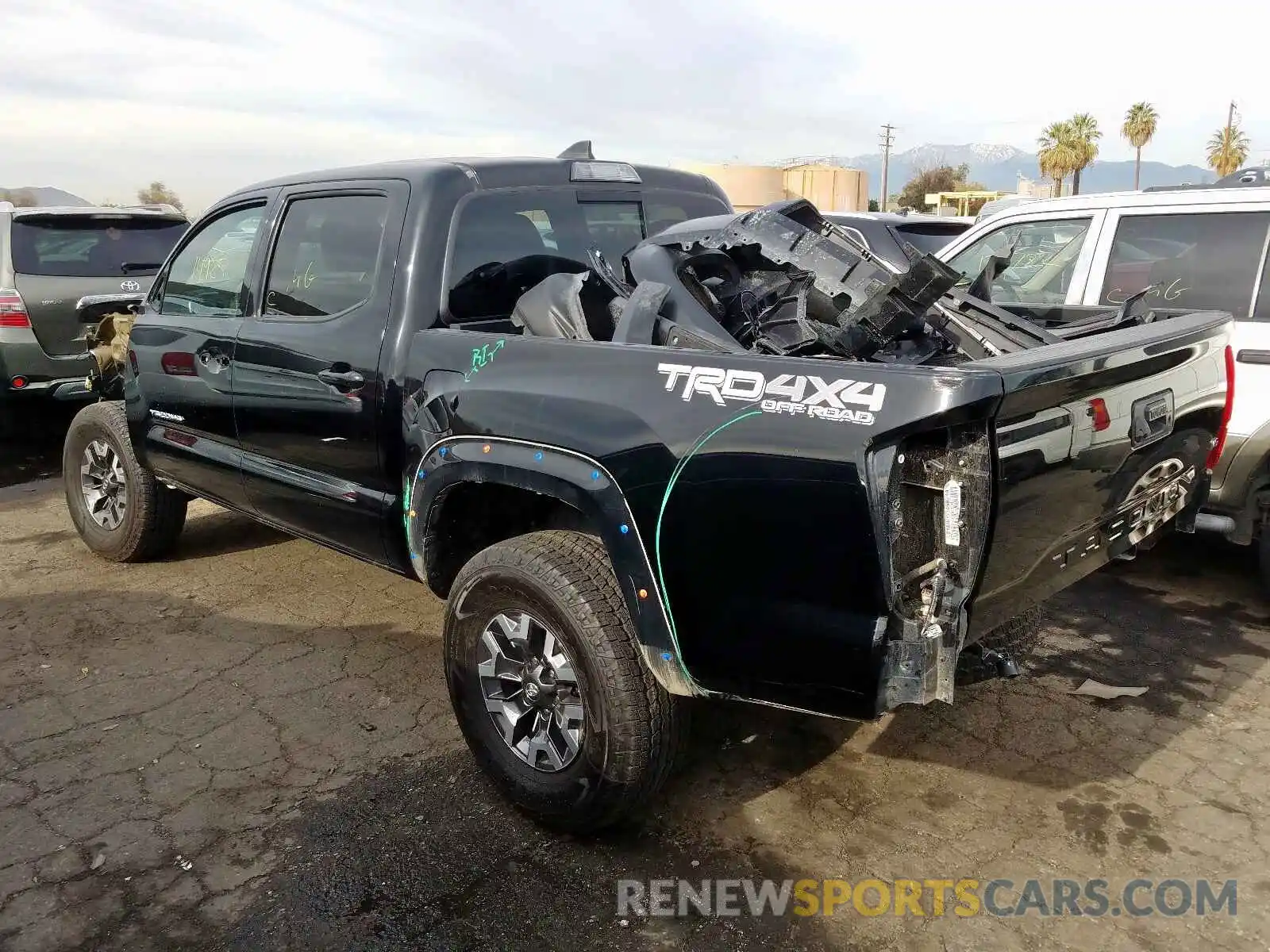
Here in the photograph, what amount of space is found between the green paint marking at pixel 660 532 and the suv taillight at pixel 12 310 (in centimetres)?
653

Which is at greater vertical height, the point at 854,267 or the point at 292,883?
the point at 854,267

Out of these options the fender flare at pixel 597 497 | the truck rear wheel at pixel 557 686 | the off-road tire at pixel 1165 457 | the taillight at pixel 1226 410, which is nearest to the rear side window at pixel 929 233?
the taillight at pixel 1226 410

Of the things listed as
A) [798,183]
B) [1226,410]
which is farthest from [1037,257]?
[798,183]

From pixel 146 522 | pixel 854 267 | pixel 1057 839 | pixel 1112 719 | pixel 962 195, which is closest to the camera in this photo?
pixel 1057 839

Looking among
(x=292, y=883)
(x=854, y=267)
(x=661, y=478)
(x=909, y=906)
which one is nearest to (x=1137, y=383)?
(x=854, y=267)

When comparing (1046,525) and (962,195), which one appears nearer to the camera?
(1046,525)

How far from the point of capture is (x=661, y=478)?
233cm

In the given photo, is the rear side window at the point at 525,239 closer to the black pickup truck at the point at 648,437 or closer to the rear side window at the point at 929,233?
the black pickup truck at the point at 648,437

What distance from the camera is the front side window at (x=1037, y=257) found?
15.7 ft

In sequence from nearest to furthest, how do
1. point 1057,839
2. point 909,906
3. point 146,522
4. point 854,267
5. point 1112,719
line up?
point 909,906 < point 1057,839 < point 854,267 < point 1112,719 < point 146,522

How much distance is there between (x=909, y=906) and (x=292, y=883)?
1.63 metres

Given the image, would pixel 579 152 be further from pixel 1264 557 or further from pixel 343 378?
pixel 1264 557

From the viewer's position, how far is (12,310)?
22.7 ft

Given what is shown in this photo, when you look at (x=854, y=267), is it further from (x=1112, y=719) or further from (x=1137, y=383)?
(x=1112, y=719)
